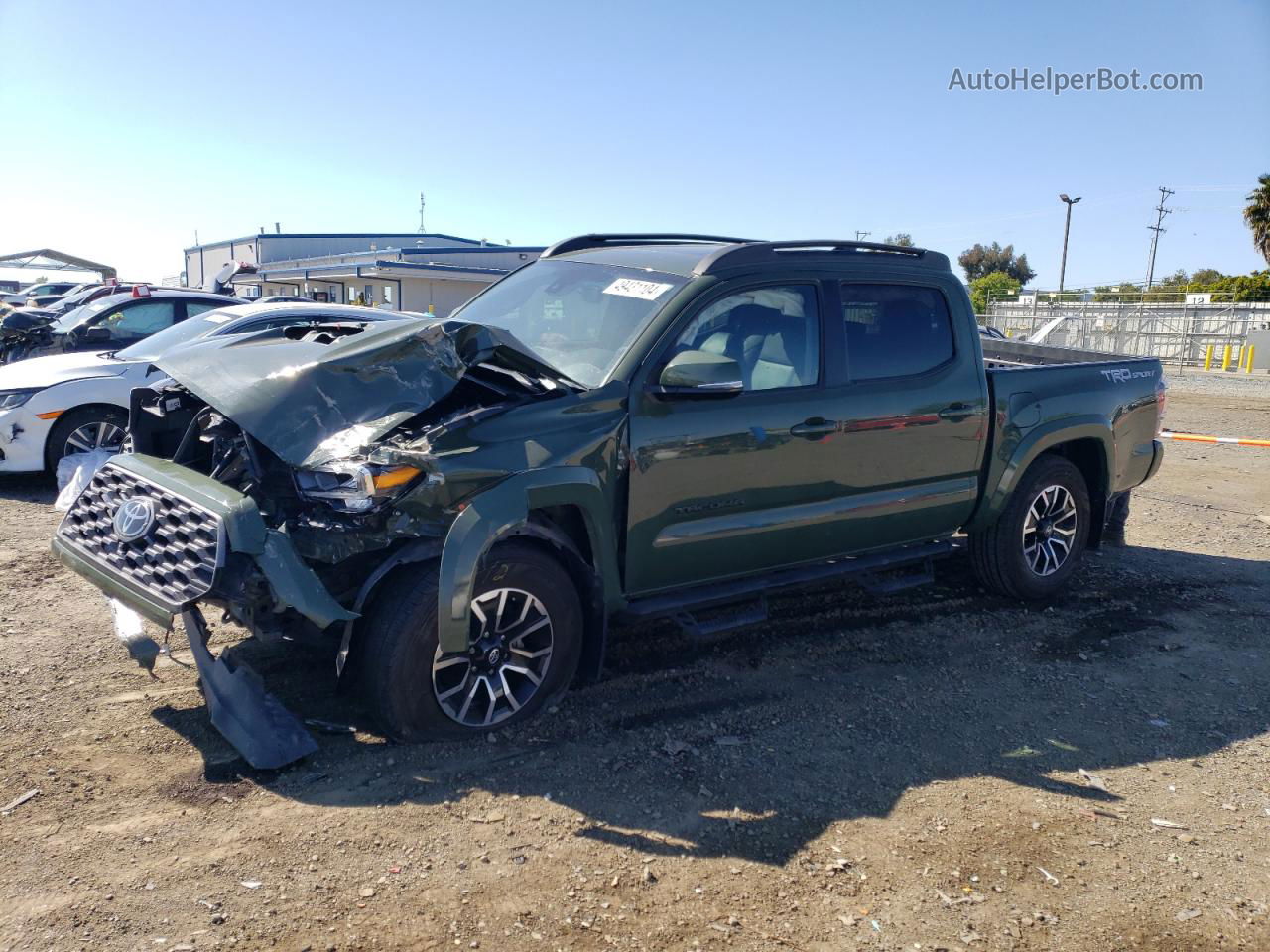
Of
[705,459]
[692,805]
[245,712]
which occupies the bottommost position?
[692,805]

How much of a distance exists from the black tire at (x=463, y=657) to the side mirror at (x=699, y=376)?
3.01 feet

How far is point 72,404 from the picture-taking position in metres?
7.94

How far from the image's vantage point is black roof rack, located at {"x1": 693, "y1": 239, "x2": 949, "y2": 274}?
4.57m

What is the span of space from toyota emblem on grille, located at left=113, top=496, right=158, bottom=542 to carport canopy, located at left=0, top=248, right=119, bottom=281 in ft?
143

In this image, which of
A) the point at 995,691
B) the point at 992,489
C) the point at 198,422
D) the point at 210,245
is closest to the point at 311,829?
the point at 198,422

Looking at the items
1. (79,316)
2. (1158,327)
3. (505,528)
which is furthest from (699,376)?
(1158,327)

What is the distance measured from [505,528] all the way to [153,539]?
140cm

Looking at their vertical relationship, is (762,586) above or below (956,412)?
below

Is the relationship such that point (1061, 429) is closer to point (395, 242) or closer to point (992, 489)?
point (992, 489)

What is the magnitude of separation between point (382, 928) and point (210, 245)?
76.1 m

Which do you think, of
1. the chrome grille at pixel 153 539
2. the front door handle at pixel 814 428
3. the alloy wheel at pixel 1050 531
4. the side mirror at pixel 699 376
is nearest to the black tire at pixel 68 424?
the chrome grille at pixel 153 539

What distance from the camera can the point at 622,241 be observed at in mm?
5711

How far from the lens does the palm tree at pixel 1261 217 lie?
4534 cm

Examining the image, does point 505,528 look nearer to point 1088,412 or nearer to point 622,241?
point 622,241
